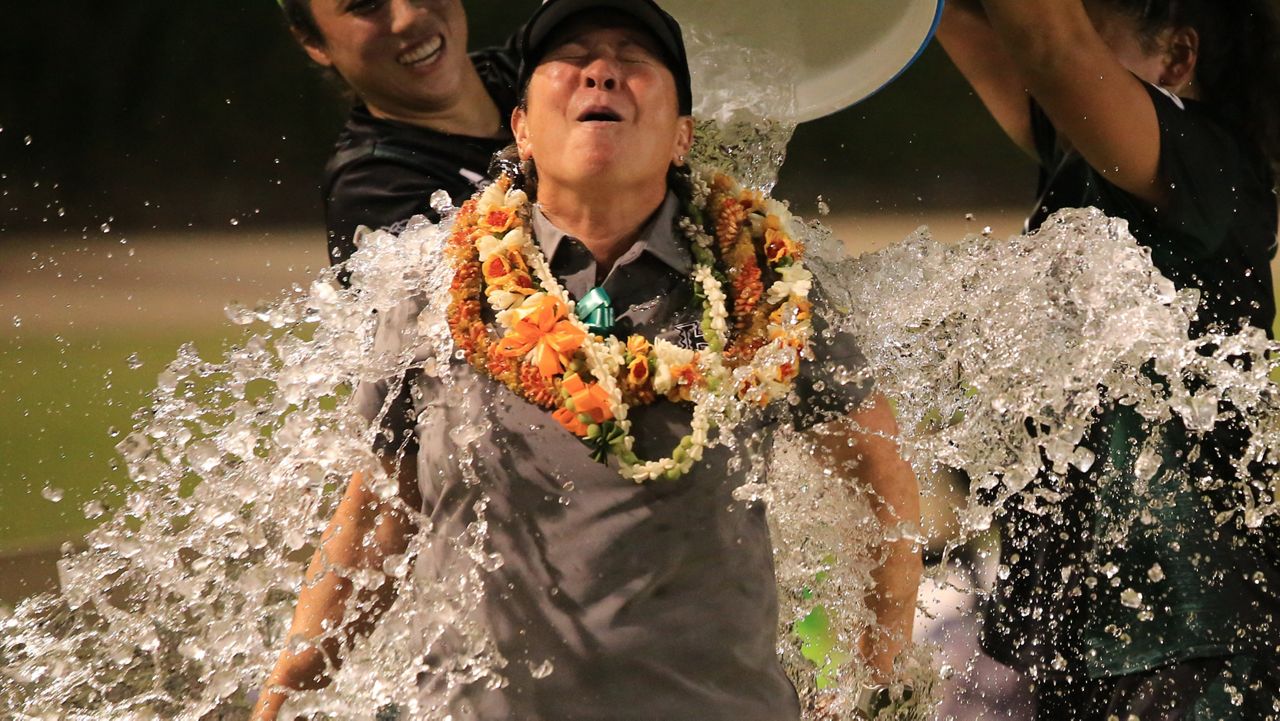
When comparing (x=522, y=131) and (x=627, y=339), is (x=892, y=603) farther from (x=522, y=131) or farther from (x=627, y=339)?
(x=522, y=131)

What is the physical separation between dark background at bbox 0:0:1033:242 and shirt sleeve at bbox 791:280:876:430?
2.18 m

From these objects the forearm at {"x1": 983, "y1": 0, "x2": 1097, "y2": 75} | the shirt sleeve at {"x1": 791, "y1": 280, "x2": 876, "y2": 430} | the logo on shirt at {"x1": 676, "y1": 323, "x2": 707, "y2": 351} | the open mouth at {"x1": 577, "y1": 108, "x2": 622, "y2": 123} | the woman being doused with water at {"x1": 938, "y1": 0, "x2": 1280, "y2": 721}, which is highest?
the open mouth at {"x1": 577, "y1": 108, "x2": 622, "y2": 123}

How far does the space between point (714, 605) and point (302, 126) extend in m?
3.06

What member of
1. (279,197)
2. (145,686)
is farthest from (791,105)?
(279,197)

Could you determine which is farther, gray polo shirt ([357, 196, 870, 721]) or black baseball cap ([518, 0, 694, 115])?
black baseball cap ([518, 0, 694, 115])

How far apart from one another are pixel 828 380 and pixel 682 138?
366mm

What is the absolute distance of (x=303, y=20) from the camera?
224 centimetres

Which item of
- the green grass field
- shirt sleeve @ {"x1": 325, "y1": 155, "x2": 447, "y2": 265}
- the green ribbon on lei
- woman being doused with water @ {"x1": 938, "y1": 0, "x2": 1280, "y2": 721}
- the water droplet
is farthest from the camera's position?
the green grass field

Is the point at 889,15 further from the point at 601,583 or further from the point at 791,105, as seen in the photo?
the point at 601,583

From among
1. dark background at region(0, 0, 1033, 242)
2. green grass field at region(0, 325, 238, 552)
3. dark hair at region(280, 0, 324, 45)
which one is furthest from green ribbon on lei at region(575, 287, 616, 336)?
dark background at region(0, 0, 1033, 242)

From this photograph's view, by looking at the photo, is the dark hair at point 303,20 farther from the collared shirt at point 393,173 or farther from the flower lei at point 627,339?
the flower lei at point 627,339

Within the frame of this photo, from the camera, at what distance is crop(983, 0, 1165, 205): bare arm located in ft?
6.10

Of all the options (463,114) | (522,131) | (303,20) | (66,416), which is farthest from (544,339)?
(66,416)

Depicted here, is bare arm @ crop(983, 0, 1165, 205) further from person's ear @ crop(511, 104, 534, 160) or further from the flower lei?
person's ear @ crop(511, 104, 534, 160)
